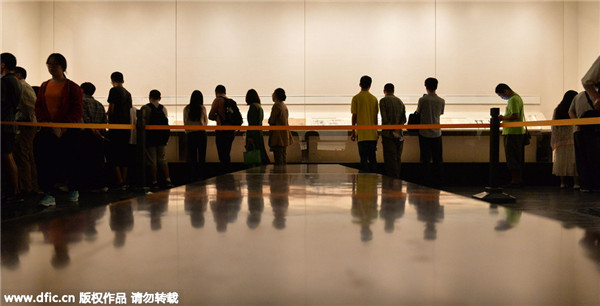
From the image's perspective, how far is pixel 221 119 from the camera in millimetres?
6816

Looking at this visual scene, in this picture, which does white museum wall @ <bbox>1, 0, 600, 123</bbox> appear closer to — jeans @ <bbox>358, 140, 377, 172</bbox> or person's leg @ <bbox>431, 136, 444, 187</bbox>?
person's leg @ <bbox>431, 136, 444, 187</bbox>

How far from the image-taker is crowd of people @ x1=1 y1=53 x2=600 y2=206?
422 cm

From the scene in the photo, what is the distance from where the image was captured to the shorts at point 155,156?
6609mm

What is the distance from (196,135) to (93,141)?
1.75 meters

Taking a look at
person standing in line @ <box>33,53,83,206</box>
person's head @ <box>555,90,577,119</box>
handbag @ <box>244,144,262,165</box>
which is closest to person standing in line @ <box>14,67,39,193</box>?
person standing in line @ <box>33,53,83,206</box>

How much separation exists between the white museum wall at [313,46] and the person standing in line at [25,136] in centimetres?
323

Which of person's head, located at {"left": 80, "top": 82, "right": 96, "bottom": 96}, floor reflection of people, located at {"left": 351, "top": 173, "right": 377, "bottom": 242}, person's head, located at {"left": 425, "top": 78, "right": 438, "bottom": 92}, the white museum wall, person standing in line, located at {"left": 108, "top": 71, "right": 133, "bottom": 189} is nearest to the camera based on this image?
floor reflection of people, located at {"left": 351, "top": 173, "right": 377, "bottom": 242}

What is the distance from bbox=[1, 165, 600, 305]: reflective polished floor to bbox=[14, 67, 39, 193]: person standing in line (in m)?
3.87

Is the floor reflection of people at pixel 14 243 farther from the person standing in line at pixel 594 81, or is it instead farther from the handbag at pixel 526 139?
the handbag at pixel 526 139

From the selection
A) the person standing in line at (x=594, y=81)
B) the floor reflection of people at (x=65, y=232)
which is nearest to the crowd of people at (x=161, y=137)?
the person standing in line at (x=594, y=81)

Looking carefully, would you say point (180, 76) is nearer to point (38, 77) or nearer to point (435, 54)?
point (38, 77)

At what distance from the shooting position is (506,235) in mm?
1433

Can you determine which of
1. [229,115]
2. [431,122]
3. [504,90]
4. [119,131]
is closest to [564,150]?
[504,90]

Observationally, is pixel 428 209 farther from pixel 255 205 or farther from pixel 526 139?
pixel 526 139
